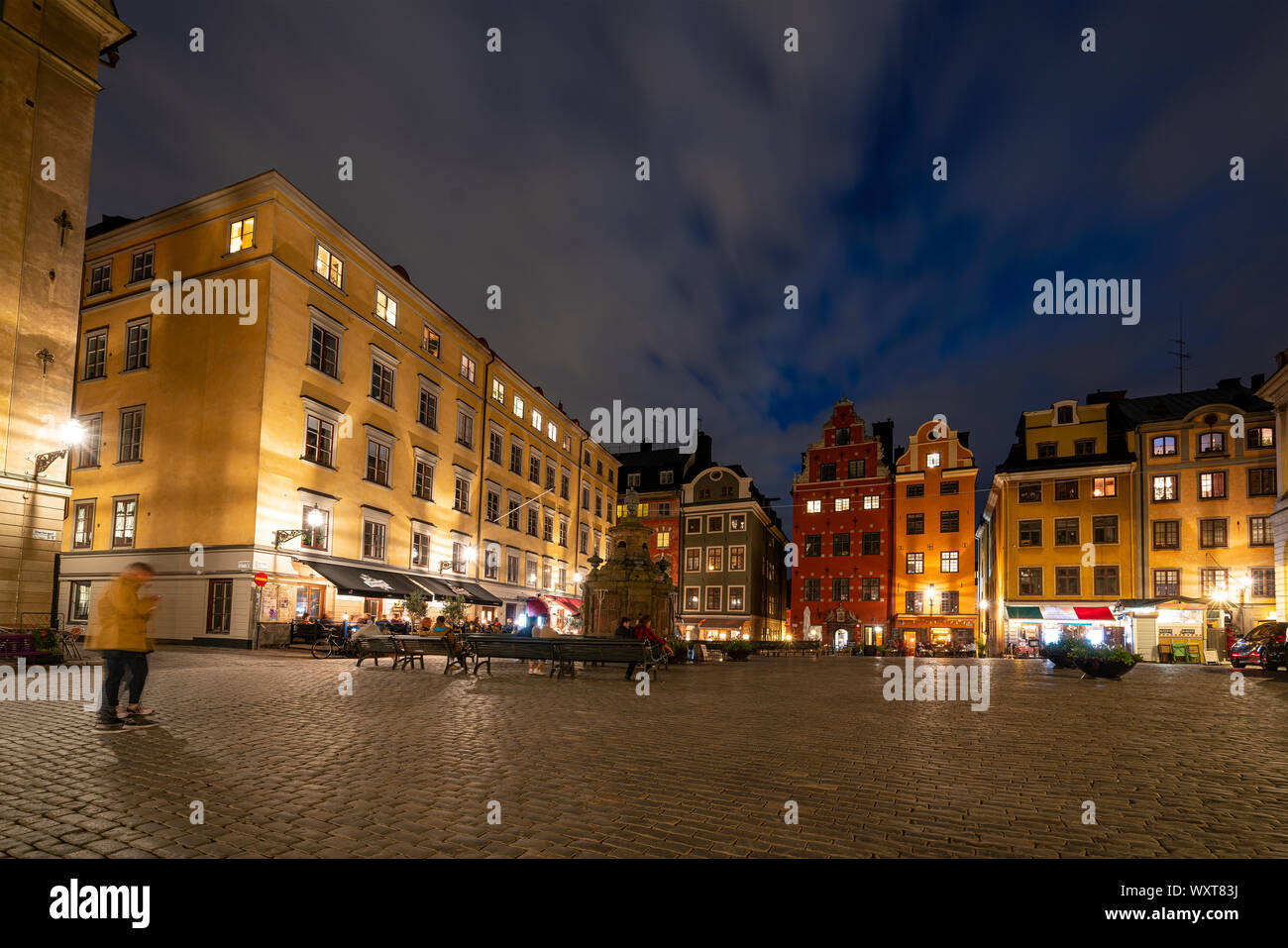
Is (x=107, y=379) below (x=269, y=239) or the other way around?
below

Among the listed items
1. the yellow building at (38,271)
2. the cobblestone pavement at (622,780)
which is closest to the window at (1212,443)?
the cobblestone pavement at (622,780)

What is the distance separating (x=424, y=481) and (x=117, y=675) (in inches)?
1189

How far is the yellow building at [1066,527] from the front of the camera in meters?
48.5

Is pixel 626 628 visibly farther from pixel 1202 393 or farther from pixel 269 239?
pixel 1202 393

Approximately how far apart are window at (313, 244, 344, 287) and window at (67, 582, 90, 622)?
15744 millimetres

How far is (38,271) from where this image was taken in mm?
22719

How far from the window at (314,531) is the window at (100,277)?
14086mm

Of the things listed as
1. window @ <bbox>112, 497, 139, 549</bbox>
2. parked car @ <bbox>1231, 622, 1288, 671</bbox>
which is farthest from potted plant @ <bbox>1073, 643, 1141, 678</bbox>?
window @ <bbox>112, 497, 139, 549</bbox>

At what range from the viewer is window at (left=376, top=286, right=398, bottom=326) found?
36.6 metres

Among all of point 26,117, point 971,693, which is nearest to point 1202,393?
point 971,693

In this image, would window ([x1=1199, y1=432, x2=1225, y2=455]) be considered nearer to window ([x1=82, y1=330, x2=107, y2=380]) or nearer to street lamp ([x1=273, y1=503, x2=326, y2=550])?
street lamp ([x1=273, y1=503, x2=326, y2=550])

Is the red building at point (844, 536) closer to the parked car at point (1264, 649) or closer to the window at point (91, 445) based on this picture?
the parked car at point (1264, 649)

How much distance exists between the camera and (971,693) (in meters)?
17.3
